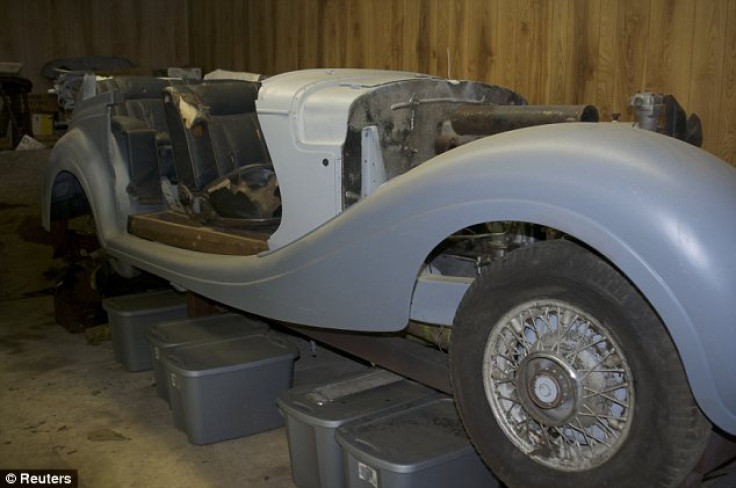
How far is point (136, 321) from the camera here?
12.4 feet

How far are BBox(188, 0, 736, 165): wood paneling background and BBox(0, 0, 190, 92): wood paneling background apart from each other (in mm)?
2640

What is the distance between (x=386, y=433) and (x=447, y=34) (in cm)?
258

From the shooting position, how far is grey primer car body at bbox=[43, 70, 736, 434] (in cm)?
158

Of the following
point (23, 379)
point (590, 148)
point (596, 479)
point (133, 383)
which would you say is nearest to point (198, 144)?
point (133, 383)

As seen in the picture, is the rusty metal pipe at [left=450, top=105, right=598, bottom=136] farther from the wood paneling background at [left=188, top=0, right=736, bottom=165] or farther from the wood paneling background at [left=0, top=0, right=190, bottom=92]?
the wood paneling background at [left=0, top=0, right=190, bottom=92]

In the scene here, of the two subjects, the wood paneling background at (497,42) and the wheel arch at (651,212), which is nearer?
the wheel arch at (651,212)

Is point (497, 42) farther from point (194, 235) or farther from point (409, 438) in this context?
point (409, 438)

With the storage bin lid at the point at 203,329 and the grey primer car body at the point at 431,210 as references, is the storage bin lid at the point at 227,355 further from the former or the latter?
the grey primer car body at the point at 431,210

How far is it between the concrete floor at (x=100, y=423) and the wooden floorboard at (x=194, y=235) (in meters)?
0.72

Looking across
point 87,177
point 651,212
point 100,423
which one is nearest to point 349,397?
point 100,423

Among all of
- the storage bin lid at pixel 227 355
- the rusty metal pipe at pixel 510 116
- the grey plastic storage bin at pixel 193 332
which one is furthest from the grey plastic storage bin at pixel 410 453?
the grey plastic storage bin at pixel 193 332

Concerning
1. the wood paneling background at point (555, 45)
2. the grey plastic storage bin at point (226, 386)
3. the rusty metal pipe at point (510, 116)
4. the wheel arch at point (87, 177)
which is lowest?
the grey plastic storage bin at point (226, 386)

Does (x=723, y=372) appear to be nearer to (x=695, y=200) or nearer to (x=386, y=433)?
(x=695, y=200)

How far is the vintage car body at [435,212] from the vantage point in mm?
1579
